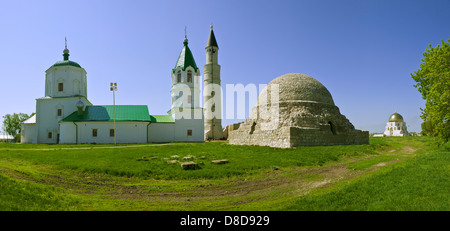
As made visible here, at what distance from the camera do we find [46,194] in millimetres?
6785

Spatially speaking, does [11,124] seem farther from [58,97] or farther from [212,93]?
[212,93]

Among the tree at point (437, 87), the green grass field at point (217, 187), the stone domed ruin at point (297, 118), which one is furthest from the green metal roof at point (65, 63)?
the tree at point (437, 87)

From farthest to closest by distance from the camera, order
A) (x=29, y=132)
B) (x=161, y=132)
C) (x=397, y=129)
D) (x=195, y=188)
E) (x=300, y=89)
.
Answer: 1. (x=397, y=129)
2. (x=161, y=132)
3. (x=29, y=132)
4. (x=300, y=89)
5. (x=195, y=188)

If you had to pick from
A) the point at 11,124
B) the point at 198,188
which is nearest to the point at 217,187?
the point at 198,188

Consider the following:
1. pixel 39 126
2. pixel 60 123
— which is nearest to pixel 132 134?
pixel 60 123

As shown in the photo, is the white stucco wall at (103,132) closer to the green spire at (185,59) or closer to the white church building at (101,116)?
the white church building at (101,116)

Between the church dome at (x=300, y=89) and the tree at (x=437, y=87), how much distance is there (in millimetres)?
8651

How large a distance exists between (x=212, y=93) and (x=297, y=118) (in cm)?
2129

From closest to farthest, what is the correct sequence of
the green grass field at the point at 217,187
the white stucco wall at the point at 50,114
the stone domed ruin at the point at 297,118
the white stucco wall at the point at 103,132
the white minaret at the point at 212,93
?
1. the green grass field at the point at 217,187
2. the stone domed ruin at the point at 297,118
3. the white stucco wall at the point at 103,132
4. the white stucco wall at the point at 50,114
5. the white minaret at the point at 212,93

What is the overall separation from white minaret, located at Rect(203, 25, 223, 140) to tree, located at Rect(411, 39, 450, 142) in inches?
1074

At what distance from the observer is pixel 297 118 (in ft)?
75.3

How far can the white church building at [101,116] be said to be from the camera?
102 feet
